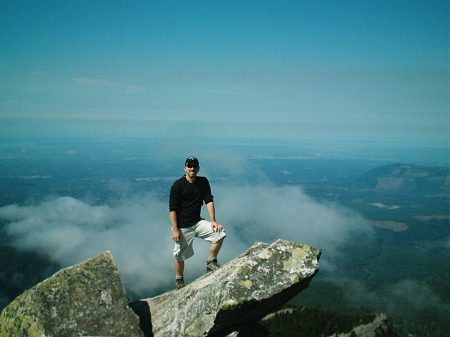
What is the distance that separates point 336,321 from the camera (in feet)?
263

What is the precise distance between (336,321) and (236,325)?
83.2 m

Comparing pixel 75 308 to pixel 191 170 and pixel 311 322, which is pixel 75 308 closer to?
pixel 191 170

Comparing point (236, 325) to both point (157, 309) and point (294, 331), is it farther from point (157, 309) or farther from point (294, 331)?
point (294, 331)

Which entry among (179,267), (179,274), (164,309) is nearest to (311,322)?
(179,274)

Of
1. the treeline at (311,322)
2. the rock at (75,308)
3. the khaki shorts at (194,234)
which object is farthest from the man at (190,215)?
the treeline at (311,322)

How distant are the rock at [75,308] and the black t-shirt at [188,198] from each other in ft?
11.0

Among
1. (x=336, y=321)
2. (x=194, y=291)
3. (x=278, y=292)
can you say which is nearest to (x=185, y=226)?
(x=194, y=291)

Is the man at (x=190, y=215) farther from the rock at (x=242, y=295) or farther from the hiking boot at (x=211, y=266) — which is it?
the rock at (x=242, y=295)

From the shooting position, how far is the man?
39.8 feet

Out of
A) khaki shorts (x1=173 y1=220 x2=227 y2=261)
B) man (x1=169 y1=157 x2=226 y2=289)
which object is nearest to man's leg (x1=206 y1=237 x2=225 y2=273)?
man (x1=169 y1=157 x2=226 y2=289)

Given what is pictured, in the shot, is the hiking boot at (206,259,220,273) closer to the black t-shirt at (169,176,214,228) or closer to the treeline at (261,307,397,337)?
the black t-shirt at (169,176,214,228)

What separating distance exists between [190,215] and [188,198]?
77 centimetres

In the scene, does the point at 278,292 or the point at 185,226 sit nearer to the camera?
the point at 278,292

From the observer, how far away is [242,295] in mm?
9453
